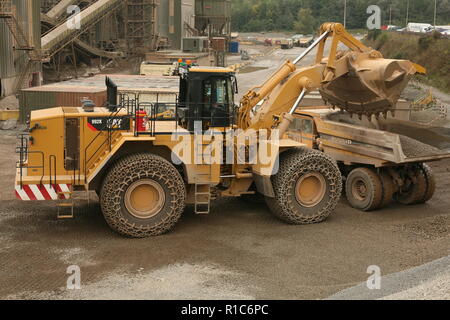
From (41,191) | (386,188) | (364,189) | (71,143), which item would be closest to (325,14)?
(364,189)

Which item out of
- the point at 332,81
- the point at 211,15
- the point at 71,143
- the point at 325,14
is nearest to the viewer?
the point at 71,143

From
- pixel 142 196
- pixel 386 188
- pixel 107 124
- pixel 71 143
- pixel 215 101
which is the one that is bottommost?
pixel 386 188

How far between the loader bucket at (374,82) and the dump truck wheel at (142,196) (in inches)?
176

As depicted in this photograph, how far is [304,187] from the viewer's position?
40.9ft

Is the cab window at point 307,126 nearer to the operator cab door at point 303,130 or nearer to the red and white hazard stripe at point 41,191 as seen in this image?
the operator cab door at point 303,130

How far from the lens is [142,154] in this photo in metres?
11.4

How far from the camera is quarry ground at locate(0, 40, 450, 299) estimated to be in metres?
8.64

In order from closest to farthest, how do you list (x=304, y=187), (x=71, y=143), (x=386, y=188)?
(x=71, y=143)
(x=304, y=187)
(x=386, y=188)

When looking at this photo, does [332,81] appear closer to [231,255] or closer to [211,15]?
[231,255]

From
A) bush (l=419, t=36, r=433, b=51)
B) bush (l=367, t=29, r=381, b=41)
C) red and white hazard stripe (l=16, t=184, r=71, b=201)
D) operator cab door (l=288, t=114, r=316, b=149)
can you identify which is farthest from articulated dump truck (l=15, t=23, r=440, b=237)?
bush (l=367, t=29, r=381, b=41)

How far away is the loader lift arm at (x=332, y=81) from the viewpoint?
42.8ft

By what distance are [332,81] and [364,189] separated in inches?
103
